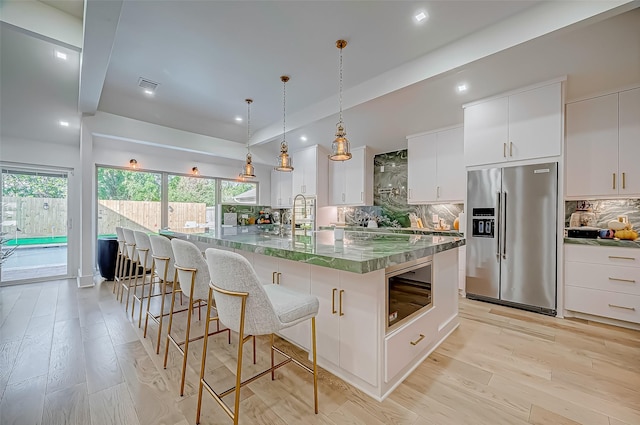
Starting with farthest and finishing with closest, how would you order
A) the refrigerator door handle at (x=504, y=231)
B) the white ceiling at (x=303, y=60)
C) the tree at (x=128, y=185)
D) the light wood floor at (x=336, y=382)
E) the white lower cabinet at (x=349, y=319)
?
the tree at (x=128, y=185) < the refrigerator door handle at (x=504, y=231) < the white ceiling at (x=303, y=60) < the white lower cabinet at (x=349, y=319) < the light wood floor at (x=336, y=382)

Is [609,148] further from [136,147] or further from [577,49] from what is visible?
[136,147]

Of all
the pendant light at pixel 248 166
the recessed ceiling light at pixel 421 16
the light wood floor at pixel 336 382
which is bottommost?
the light wood floor at pixel 336 382

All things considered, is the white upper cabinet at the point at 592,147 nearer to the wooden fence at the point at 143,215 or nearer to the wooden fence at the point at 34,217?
the wooden fence at the point at 143,215

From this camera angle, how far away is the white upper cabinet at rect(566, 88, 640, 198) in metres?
2.88

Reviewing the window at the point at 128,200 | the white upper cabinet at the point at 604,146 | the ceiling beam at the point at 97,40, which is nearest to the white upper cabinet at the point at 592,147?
the white upper cabinet at the point at 604,146

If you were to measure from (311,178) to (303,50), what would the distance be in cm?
308

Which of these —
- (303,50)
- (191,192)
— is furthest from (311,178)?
(303,50)

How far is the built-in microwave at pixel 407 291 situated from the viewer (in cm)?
166

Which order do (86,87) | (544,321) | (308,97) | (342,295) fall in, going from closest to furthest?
1. (342,295)
2. (544,321)
3. (86,87)
4. (308,97)

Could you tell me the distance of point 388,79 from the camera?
3.19 m

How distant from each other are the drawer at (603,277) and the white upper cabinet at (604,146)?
86 cm

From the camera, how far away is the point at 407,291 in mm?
1854

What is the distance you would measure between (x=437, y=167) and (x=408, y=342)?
3.27m

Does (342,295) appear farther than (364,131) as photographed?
No
